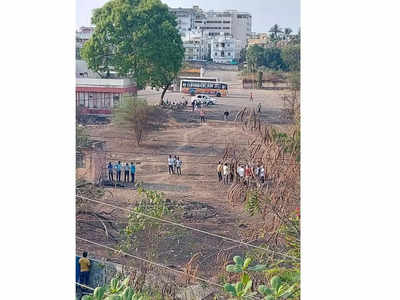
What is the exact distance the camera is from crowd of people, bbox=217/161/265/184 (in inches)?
216

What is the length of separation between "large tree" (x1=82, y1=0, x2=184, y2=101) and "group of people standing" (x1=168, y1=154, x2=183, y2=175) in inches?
21.4

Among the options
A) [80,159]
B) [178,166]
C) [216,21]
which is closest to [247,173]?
[178,166]

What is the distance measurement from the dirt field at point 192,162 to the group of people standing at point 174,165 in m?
0.03

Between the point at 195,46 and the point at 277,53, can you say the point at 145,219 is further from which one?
the point at 277,53

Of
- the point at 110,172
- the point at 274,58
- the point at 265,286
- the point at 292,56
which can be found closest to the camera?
the point at 265,286

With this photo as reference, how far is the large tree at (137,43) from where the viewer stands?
5586 mm

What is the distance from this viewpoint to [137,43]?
5.68 meters

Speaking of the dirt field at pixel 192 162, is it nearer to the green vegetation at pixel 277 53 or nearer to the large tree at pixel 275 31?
the green vegetation at pixel 277 53

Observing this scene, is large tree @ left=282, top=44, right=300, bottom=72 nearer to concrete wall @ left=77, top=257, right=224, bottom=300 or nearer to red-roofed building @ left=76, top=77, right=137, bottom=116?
red-roofed building @ left=76, top=77, right=137, bottom=116

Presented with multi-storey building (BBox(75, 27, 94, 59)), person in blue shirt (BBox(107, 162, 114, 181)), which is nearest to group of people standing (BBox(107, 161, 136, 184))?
person in blue shirt (BBox(107, 162, 114, 181))

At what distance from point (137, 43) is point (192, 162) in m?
1.09

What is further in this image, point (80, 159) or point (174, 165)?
point (80, 159)
